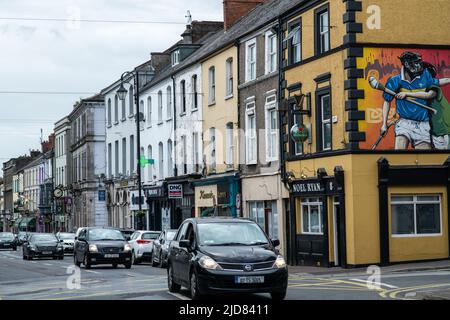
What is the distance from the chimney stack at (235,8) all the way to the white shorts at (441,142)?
1883 cm

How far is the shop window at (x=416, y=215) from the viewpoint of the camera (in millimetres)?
30125

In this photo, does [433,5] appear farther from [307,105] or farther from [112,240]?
[112,240]

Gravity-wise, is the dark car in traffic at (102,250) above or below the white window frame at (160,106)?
below

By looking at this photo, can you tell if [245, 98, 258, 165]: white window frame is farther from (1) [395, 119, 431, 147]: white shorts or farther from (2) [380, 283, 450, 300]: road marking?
(2) [380, 283, 450, 300]: road marking

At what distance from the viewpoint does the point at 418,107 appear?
30547 millimetres

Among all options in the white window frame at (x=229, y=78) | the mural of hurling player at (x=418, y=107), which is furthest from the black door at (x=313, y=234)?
the white window frame at (x=229, y=78)

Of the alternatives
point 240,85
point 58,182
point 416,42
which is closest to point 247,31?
point 240,85

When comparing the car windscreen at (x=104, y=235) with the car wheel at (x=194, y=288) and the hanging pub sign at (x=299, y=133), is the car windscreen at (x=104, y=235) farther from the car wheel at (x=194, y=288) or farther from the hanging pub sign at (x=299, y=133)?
the car wheel at (x=194, y=288)

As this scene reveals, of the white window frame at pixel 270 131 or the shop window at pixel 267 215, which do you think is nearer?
the white window frame at pixel 270 131

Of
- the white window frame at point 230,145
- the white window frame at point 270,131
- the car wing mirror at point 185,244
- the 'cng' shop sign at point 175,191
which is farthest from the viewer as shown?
the 'cng' shop sign at point 175,191

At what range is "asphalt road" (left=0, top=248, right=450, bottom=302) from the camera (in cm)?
1930

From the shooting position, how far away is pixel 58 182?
9388 cm
